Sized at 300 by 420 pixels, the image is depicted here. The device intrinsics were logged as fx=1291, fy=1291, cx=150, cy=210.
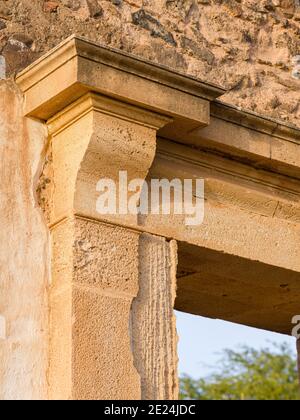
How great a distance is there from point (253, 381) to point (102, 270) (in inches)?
567

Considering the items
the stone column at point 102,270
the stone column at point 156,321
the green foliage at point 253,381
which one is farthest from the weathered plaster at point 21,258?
the green foliage at point 253,381

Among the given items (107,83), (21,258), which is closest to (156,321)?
(21,258)

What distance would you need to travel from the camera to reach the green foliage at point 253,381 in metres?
17.9

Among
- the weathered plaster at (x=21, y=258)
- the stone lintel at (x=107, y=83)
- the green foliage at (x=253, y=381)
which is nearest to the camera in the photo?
the weathered plaster at (x=21, y=258)

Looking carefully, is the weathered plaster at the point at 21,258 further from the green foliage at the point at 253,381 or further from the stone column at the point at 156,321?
the green foliage at the point at 253,381

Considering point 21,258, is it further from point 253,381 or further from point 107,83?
point 253,381

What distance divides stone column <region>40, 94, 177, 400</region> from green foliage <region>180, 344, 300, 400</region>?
12990 mm

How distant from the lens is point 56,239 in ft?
14.6

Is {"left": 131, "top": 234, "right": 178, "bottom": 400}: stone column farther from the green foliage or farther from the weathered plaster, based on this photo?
the green foliage

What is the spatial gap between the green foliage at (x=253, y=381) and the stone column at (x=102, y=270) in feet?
42.6

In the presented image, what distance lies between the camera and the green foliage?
17891 millimetres

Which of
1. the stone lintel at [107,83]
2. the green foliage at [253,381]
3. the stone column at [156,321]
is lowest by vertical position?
the stone column at [156,321]

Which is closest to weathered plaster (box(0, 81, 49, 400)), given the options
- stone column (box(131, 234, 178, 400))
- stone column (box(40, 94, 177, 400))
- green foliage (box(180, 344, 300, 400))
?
stone column (box(40, 94, 177, 400))
